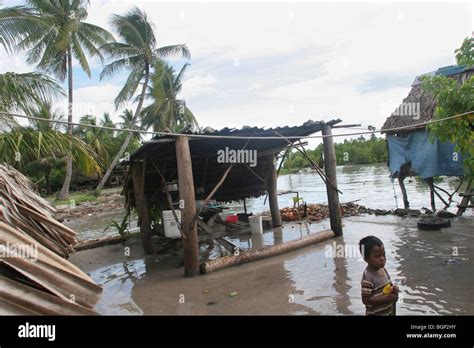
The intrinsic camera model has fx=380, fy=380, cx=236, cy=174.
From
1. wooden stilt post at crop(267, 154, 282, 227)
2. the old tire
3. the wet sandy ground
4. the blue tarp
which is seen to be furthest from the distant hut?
wooden stilt post at crop(267, 154, 282, 227)

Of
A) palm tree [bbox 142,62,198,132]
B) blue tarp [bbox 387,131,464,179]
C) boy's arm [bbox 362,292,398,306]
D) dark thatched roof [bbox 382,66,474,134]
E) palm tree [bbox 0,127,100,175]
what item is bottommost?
boy's arm [bbox 362,292,398,306]

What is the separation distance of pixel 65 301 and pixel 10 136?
410cm

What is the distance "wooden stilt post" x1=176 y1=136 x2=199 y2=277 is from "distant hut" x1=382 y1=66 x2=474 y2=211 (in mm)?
5812

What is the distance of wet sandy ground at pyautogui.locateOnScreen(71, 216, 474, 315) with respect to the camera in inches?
199

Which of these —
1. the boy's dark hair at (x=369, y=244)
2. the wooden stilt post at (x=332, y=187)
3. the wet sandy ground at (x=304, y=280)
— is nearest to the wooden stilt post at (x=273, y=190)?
the wooden stilt post at (x=332, y=187)

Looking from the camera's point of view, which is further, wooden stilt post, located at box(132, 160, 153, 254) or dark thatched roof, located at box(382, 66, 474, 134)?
dark thatched roof, located at box(382, 66, 474, 134)

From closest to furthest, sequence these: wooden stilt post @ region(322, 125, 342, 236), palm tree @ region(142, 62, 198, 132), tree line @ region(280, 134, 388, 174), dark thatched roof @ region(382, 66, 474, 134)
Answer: wooden stilt post @ region(322, 125, 342, 236) < dark thatched roof @ region(382, 66, 474, 134) < palm tree @ region(142, 62, 198, 132) < tree line @ region(280, 134, 388, 174)

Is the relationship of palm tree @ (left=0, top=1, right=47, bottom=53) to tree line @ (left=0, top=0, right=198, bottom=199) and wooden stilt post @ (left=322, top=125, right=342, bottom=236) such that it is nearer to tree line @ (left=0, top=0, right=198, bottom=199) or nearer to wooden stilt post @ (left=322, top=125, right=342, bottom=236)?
tree line @ (left=0, top=0, right=198, bottom=199)

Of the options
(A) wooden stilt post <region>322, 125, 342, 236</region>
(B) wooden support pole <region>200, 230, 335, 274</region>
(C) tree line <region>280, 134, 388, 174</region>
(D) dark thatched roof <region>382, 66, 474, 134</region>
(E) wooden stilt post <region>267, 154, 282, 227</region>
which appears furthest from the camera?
(C) tree line <region>280, 134, 388, 174</region>

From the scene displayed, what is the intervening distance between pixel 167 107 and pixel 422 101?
21548 mm

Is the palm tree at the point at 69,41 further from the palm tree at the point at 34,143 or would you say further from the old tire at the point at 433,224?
the old tire at the point at 433,224

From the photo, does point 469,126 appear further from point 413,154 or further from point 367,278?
point 413,154

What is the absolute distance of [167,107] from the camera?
29.6 meters

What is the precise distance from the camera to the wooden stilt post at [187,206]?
674 cm
